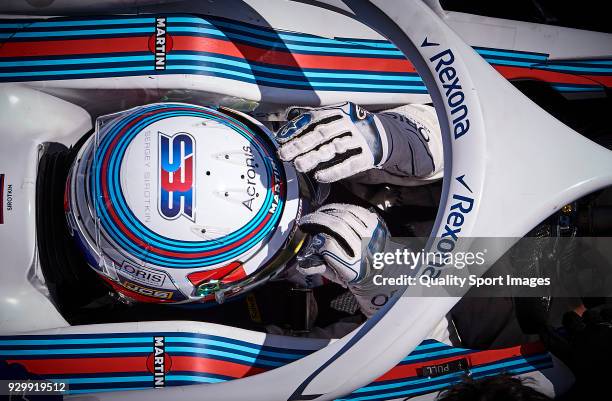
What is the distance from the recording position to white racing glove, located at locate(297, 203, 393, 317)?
3.93ft

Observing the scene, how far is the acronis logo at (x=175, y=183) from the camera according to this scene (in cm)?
120

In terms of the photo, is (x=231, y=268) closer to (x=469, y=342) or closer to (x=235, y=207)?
(x=235, y=207)

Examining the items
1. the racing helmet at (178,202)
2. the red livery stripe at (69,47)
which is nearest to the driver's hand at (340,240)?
Answer: the racing helmet at (178,202)

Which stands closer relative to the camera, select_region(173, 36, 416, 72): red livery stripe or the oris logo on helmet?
the oris logo on helmet

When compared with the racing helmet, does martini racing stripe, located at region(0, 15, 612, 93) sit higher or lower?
higher

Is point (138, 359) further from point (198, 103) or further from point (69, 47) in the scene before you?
point (69, 47)

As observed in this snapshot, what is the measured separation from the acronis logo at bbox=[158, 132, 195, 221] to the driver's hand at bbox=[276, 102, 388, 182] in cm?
21

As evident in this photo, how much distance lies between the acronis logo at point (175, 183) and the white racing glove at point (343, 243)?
0.26 metres

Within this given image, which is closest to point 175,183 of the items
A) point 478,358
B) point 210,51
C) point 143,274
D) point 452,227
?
point 143,274

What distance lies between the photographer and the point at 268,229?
1293mm

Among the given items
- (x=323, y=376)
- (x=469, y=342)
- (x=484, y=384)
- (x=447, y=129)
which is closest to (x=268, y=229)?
(x=323, y=376)

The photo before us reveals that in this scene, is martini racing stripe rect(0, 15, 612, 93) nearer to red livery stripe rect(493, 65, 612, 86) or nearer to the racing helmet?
red livery stripe rect(493, 65, 612, 86)
